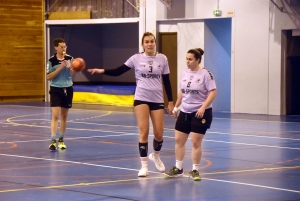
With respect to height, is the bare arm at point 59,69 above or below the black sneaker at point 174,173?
above

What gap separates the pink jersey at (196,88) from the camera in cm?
936

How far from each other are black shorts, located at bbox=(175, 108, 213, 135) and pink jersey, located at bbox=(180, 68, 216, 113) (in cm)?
9

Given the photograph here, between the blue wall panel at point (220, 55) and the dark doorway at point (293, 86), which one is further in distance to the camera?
the blue wall panel at point (220, 55)

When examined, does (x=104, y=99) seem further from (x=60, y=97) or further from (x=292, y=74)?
(x=60, y=97)

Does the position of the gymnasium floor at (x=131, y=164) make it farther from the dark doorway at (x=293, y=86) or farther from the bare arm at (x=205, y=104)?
the dark doorway at (x=293, y=86)

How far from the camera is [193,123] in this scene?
928 cm

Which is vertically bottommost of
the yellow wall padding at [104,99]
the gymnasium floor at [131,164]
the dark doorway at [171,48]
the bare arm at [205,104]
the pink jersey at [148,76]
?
the gymnasium floor at [131,164]

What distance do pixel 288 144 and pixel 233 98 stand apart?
9.12 m

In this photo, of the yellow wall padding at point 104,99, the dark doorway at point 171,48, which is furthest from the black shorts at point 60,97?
the yellow wall padding at point 104,99

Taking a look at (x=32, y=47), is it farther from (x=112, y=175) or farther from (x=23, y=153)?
(x=112, y=175)

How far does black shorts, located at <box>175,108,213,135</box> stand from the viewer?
30.3 feet

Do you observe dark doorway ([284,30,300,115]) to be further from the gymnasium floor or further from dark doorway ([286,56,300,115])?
the gymnasium floor

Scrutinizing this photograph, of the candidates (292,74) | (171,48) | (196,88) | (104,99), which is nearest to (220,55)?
(171,48)

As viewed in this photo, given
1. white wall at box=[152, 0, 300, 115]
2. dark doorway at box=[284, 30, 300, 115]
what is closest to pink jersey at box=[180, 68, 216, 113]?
white wall at box=[152, 0, 300, 115]
